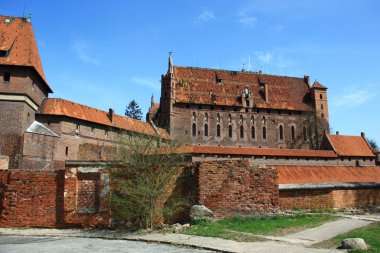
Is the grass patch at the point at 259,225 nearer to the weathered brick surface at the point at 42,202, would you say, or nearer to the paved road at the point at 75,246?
the paved road at the point at 75,246

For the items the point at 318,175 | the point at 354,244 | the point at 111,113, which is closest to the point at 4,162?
the point at 111,113

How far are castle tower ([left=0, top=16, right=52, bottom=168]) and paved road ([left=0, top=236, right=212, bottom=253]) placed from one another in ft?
71.2

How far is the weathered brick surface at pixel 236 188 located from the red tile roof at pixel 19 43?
2486 cm

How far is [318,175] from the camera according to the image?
21641 millimetres

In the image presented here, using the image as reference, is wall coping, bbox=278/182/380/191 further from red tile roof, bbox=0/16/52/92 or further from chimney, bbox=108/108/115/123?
chimney, bbox=108/108/115/123

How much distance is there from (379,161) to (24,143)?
42778 millimetres

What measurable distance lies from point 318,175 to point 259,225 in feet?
37.0

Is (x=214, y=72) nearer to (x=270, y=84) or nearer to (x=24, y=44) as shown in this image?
(x=270, y=84)

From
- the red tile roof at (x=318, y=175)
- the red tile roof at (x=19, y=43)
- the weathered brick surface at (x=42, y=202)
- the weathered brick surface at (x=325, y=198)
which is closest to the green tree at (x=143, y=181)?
the weathered brick surface at (x=42, y=202)

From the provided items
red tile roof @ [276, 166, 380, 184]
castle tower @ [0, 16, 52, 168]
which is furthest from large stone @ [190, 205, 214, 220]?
castle tower @ [0, 16, 52, 168]

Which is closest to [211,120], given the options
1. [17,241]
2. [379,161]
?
[379,161]

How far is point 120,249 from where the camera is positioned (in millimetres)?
9383

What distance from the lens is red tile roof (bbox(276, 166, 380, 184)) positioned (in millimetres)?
20725

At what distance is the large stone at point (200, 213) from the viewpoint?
1268 cm
